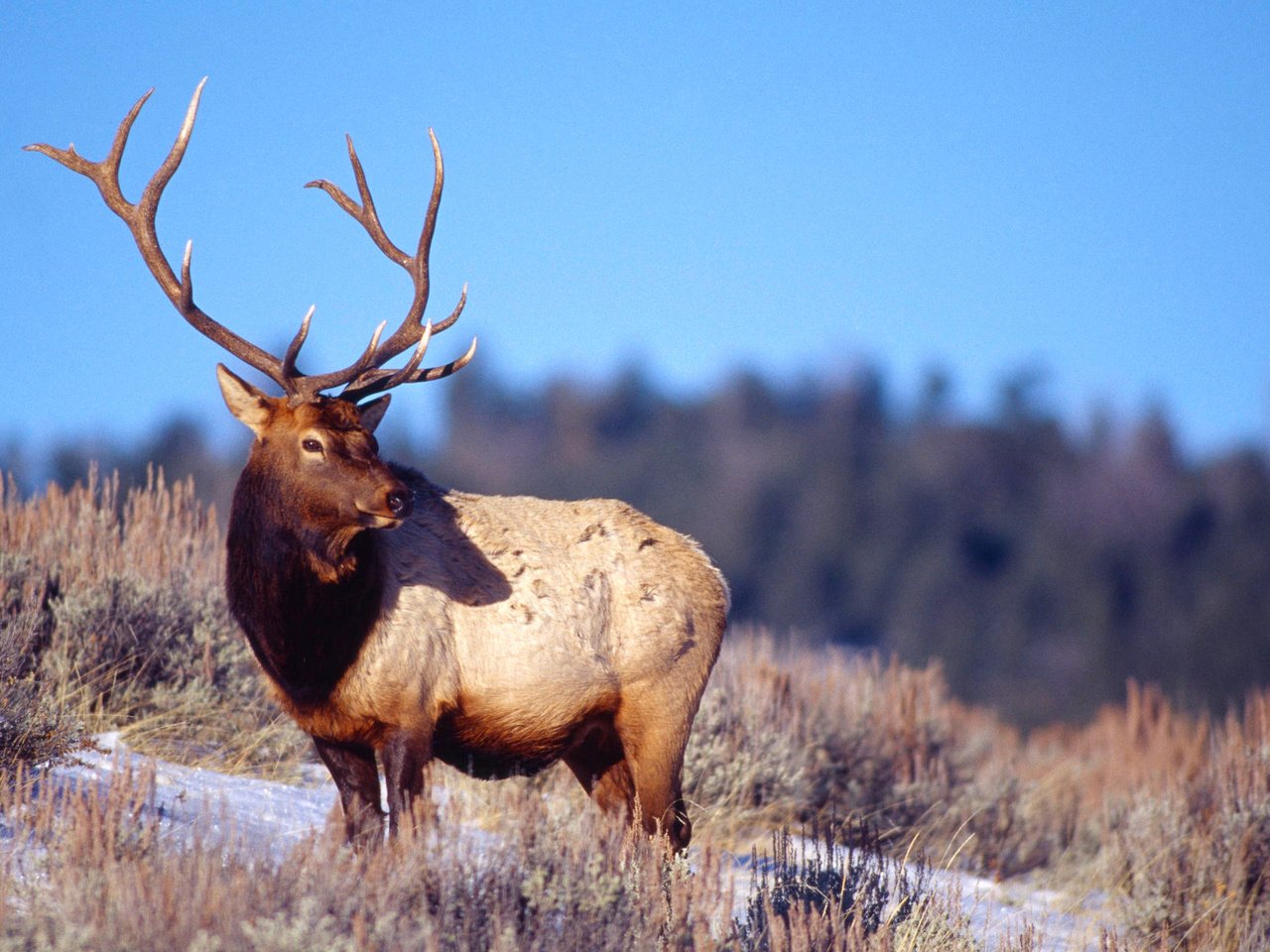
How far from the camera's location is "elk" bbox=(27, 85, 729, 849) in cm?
517

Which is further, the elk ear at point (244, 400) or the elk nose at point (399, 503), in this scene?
the elk ear at point (244, 400)

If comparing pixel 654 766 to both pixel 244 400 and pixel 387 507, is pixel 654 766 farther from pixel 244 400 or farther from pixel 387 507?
pixel 244 400

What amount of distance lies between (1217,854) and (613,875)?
477 cm

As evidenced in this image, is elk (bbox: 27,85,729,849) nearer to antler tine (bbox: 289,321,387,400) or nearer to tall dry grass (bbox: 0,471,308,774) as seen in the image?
antler tine (bbox: 289,321,387,400)

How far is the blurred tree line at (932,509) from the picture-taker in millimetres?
41812

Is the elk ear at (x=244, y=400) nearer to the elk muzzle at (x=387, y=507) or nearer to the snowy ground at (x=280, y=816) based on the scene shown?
the elk muzzle at (x=387, y=507)

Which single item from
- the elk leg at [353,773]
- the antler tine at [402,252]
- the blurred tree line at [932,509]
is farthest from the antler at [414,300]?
the blurred tree line at [932,509]

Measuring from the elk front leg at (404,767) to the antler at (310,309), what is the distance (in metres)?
1.39

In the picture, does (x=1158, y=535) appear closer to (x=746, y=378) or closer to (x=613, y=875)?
(x=746, y=378)

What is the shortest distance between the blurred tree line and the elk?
32.6 meters

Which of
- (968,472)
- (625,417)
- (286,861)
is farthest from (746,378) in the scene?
(286,861)

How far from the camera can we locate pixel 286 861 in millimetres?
3943

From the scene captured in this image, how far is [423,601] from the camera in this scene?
5.40m

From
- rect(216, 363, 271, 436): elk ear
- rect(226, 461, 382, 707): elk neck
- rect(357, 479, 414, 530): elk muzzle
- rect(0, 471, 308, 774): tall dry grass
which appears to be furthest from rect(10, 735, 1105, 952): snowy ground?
rect(216, 363, 271, 436): elk ear
